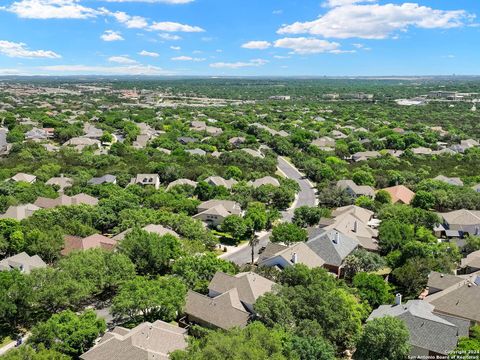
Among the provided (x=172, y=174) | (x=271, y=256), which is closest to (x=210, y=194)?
(x=172, y=174)

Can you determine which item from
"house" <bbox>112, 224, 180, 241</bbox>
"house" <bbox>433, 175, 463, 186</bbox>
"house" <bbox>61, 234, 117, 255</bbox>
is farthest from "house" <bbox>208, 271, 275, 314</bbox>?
"house" <bbox>433, 175, 463, 186</bbox>

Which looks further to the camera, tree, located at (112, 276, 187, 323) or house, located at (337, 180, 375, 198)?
house, located at (337, 180, 375, 198)

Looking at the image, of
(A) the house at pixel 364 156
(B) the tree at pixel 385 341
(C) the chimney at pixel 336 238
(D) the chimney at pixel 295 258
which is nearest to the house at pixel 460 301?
(B) the tree at pixel 385 341

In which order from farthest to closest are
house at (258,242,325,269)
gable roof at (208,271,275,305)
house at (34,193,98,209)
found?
house at (34,193,98,209) < house at (258,242,325,269) < gable roof at (208,271,275,305)

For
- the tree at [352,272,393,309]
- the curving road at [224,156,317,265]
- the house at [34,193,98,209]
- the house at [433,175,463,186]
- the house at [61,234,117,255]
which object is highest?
the house at [34,193,98,209]

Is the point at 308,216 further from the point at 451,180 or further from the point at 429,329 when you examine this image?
the point at 451,180

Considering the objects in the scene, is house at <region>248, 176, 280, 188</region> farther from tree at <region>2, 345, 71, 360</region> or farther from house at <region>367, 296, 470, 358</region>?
tree at <region>2, 345, 71, 360</region>
